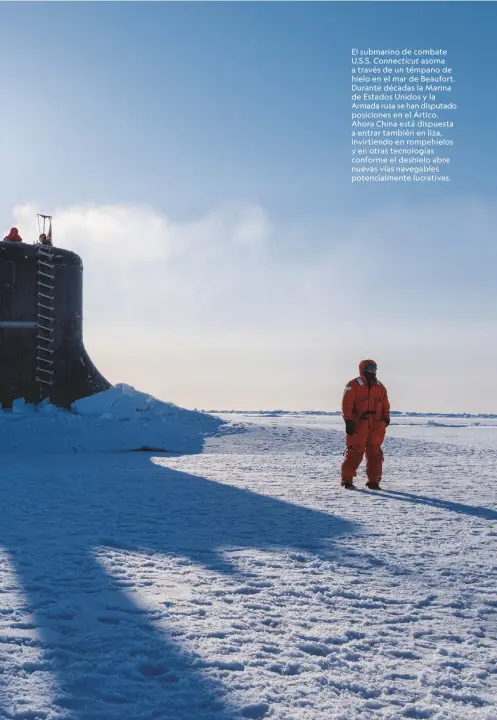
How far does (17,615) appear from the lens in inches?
115

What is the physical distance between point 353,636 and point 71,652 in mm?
1213

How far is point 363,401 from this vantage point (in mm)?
7867

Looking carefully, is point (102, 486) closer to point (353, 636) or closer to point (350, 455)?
point (350, 455)

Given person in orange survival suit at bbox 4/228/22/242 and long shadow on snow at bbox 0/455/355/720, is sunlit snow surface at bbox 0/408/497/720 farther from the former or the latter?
person in orange survival suit at bbox 4/228/22/242

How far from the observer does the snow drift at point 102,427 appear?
1192 centimetres

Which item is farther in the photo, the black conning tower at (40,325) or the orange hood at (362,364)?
the black conning tower at (40,325)

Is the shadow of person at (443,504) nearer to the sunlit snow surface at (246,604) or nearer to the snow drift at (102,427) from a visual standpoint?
the sunlit snow surface at (246,604)

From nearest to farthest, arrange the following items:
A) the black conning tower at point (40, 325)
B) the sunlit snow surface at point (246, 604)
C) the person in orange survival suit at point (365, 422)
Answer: the sunlit snow surface at point (246, 604) → the person in orange survival suit at point (365, 422) → the black conning tower at point (40, 325)

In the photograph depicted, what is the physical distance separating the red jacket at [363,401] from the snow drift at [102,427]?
5.47 m

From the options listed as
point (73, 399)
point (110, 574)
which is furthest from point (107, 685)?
point (73, 399)

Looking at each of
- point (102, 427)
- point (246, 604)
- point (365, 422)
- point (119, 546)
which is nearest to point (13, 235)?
point (102, 427)

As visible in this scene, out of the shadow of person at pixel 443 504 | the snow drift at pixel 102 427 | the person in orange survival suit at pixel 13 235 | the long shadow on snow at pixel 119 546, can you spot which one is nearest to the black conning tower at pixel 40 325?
the snow drift at pixel 102 427

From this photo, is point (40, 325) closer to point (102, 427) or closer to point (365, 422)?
point (102, 427)

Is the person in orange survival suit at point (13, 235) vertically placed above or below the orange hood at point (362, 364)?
above
